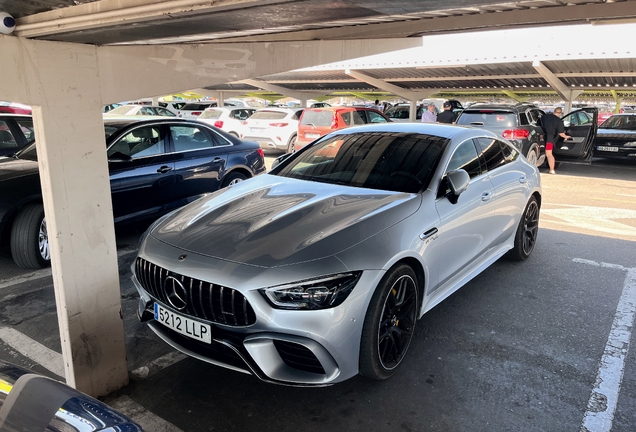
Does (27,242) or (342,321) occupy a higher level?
(342,321)

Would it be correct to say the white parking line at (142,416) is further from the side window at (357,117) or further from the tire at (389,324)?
the side window at (357,117)

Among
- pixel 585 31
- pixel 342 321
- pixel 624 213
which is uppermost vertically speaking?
pixel 585 31

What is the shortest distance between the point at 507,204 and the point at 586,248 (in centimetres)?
201

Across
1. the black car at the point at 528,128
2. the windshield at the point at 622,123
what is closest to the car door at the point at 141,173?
the black car at the point at 528,128

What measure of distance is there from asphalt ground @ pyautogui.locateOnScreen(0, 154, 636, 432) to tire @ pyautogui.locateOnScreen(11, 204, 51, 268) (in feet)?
0.51

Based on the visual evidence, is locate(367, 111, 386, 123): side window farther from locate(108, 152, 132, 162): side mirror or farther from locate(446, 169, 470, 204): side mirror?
locate(446, 169, 470, 204): side mirror

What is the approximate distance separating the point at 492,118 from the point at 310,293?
10226 mm

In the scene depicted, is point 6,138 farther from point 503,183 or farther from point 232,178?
point 503,183

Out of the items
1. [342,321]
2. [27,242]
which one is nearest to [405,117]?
[27,242]

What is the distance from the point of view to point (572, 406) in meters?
2.95

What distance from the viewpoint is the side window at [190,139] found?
6347 mm

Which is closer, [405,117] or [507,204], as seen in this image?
[507,204]

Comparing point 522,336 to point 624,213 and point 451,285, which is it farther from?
point 624,213

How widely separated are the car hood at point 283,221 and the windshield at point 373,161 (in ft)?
0.58
